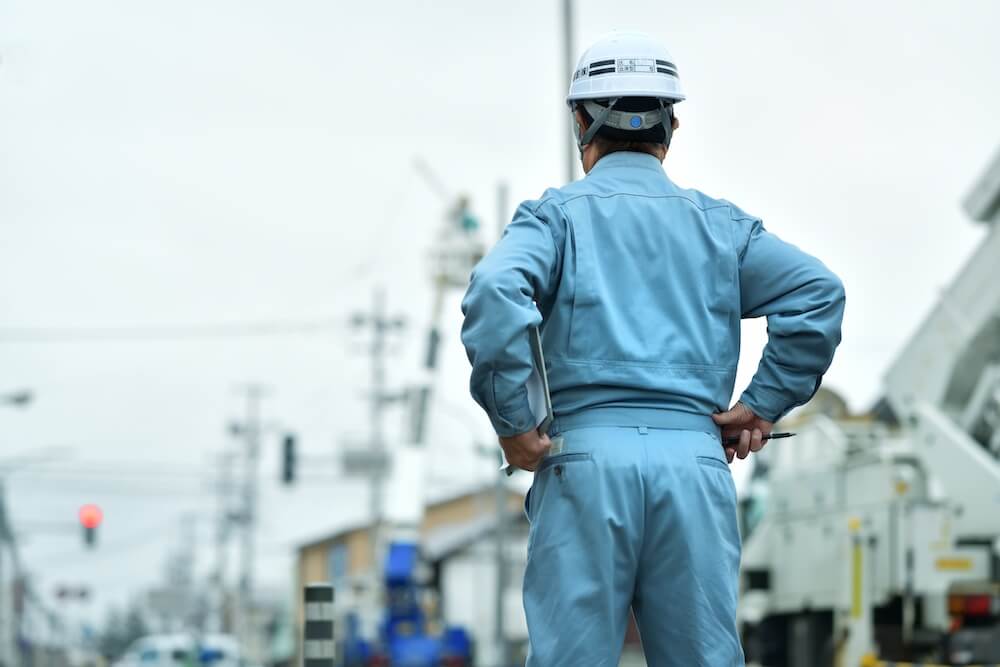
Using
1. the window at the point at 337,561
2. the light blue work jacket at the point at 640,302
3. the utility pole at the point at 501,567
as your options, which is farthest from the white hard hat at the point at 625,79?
the window at the point at 337,561

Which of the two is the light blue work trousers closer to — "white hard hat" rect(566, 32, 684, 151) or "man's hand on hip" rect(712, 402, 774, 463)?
"man's hand on hip" rect(712, 402, 774, 463)

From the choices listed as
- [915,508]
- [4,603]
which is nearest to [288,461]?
[4,603]

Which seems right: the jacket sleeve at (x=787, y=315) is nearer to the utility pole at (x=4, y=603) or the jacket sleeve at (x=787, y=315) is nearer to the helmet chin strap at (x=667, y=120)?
the helmet chin strap at (x=667, y=120)

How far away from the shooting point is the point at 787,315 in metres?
4.57

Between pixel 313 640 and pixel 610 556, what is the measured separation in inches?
124

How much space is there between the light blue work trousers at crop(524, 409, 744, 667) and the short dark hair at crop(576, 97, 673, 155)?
788 millimetres

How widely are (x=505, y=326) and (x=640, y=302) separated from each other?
16.9 inches

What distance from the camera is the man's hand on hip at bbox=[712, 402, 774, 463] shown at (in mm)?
4527

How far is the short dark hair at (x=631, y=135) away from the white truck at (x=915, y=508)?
8.82m

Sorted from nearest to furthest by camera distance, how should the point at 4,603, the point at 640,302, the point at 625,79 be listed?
the point at 640,302
the point at 625,79
the point at 4,603

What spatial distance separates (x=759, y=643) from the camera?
1752cm

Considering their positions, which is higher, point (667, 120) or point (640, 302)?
point (667, 120)

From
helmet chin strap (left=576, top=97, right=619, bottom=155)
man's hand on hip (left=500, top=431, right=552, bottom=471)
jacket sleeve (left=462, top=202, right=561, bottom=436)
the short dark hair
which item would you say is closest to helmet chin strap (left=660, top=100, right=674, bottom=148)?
the short dark hair

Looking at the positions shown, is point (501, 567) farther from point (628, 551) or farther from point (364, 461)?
point (628, 551)
